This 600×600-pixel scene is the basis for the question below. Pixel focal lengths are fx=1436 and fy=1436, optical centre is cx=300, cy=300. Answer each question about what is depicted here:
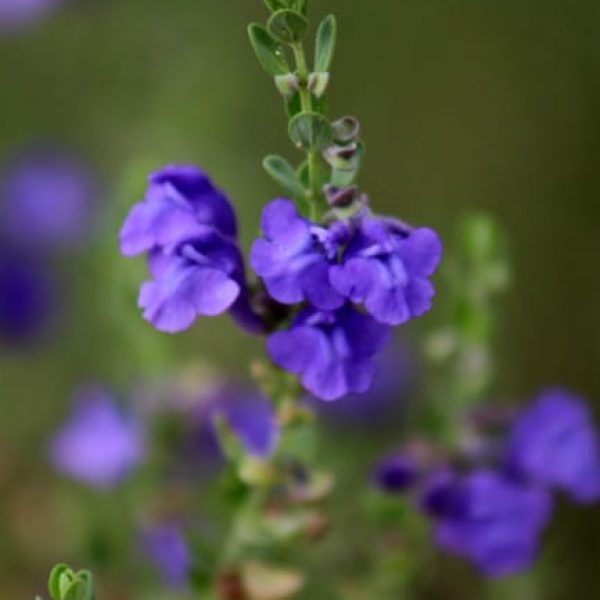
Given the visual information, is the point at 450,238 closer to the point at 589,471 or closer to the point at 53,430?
the point at 53,430

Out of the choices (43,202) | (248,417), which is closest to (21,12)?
(43,202)

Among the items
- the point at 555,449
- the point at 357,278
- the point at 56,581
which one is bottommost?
the point at 555,449

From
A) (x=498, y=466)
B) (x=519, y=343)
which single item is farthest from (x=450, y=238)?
(x=498, y=466)

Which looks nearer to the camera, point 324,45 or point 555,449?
point 324,45

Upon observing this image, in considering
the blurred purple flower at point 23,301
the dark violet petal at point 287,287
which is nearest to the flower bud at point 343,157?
the dark violet petal at point 287,287

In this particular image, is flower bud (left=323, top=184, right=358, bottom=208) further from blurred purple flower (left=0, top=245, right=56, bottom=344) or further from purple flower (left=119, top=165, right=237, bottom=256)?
blurred purple flower (left=0, top=245, right=56, bottom=344)

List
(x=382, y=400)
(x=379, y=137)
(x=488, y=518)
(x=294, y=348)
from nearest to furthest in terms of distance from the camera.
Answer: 1. (x=294, y=348)
2. (x=488, y=518)
3. (x=382, y=400)
4. (x=379, y=137)

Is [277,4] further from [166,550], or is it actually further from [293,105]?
[166,550]
